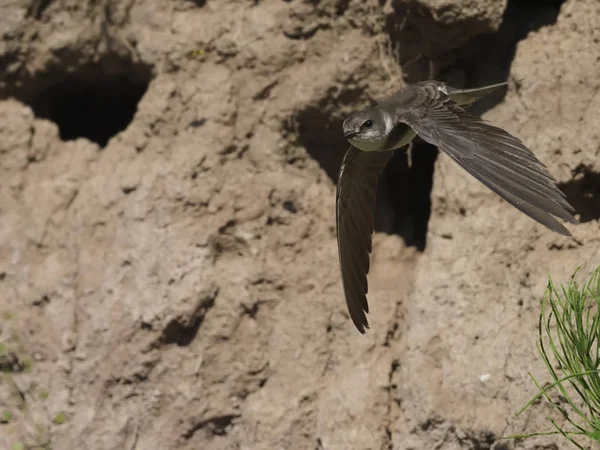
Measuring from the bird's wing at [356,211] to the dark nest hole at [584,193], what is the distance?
0.45m

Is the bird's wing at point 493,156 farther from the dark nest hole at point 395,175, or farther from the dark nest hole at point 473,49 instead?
the dark nest hole at point 395,175

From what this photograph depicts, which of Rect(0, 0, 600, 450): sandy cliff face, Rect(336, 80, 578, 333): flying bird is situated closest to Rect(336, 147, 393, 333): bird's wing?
Rect(336, 80, 578, 333): flying bird

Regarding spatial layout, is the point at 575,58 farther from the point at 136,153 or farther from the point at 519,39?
the point at 136,153

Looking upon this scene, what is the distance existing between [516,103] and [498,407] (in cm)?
78

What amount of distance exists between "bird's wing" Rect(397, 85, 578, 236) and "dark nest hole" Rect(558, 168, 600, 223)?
0.37m

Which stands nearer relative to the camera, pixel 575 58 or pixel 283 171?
pixel 575 58

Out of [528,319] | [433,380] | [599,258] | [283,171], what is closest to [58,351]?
[283,171]

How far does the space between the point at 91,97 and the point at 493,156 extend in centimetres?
180

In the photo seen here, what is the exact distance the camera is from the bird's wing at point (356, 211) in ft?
8.31

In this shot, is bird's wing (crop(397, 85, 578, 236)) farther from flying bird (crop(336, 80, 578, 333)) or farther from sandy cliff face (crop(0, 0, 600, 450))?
sandy cliff face (crop(0, 0, 600, 450))

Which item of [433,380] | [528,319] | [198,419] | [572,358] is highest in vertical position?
[572,358]

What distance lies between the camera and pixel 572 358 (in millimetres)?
1986

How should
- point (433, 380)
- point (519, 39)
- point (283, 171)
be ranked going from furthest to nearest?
point (283, 171) < point (519, 39) < point (433, 380)

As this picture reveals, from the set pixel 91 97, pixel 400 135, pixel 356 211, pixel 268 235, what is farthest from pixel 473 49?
pixel 91 97
